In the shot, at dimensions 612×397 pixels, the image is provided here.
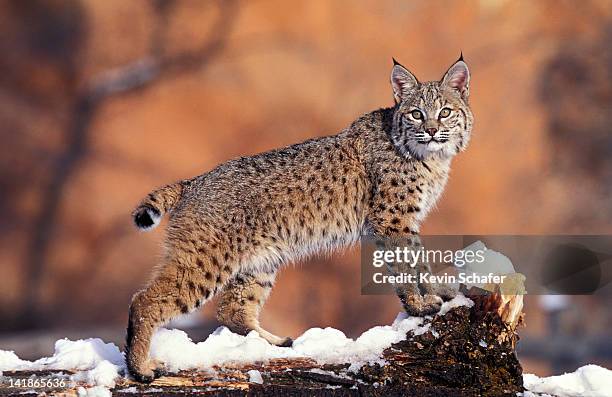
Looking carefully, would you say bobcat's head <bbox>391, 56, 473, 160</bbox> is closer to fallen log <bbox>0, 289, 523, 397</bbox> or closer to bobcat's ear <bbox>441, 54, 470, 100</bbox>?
bobcat's ear <bbox>441, 54, 470, 100</bbox>

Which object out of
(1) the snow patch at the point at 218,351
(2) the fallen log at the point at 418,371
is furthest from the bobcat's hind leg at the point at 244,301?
(2) the fallen log at the point at 418,371

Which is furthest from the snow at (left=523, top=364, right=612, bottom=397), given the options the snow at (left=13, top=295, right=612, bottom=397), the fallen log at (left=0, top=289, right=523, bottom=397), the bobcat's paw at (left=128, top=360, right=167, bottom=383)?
the bobcat's paw at (left=128, top=360, right=167, bottom=383)

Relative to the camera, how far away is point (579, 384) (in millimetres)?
5371

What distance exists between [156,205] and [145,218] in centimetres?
14

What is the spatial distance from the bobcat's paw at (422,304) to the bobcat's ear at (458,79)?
58.8 inches

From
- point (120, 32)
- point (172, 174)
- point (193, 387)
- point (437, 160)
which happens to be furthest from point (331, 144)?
point (120, 32)

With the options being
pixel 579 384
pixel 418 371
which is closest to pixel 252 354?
pixel 418 371

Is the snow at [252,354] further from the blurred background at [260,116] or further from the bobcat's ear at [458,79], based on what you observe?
the blurred background at [260,116]

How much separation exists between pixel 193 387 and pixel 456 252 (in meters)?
1.78

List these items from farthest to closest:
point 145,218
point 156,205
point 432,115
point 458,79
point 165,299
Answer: point 458,79
point 432,115
point 156,205
point 145,218
point 165,299

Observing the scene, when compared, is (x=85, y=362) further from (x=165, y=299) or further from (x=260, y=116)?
(x=260, y=116)

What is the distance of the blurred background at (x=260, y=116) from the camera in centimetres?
1473

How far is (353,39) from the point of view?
15.4m

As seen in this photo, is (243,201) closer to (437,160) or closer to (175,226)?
(175,226)
